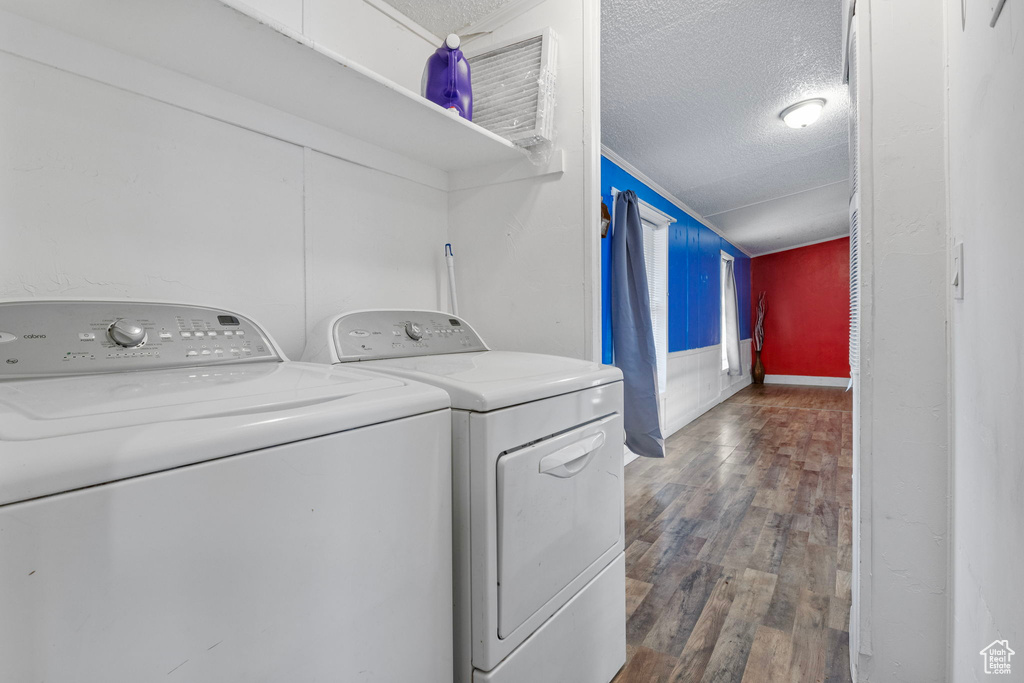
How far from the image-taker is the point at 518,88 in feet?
5.25

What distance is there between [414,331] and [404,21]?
3.60ft

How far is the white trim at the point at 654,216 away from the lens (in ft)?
13.3

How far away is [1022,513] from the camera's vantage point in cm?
61

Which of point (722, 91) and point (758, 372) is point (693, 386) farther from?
point (758, 372)

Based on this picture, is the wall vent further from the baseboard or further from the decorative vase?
the decorative vase

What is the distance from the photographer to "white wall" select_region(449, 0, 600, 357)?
1.58 metres

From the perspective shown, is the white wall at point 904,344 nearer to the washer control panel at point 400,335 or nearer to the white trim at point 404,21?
the washer control panel at point 400,335

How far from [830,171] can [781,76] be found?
7.52 feet

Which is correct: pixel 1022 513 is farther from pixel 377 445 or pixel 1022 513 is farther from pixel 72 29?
pixel 72 29

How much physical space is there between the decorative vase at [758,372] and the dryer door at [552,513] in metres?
8.01

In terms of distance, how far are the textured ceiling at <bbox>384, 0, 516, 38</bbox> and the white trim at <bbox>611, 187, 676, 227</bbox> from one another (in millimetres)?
2279

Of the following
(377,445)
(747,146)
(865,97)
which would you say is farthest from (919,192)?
(747,146)

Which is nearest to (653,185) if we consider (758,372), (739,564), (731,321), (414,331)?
(739,564)

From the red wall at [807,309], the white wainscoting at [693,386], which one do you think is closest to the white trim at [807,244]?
the red wall at [807,309]
